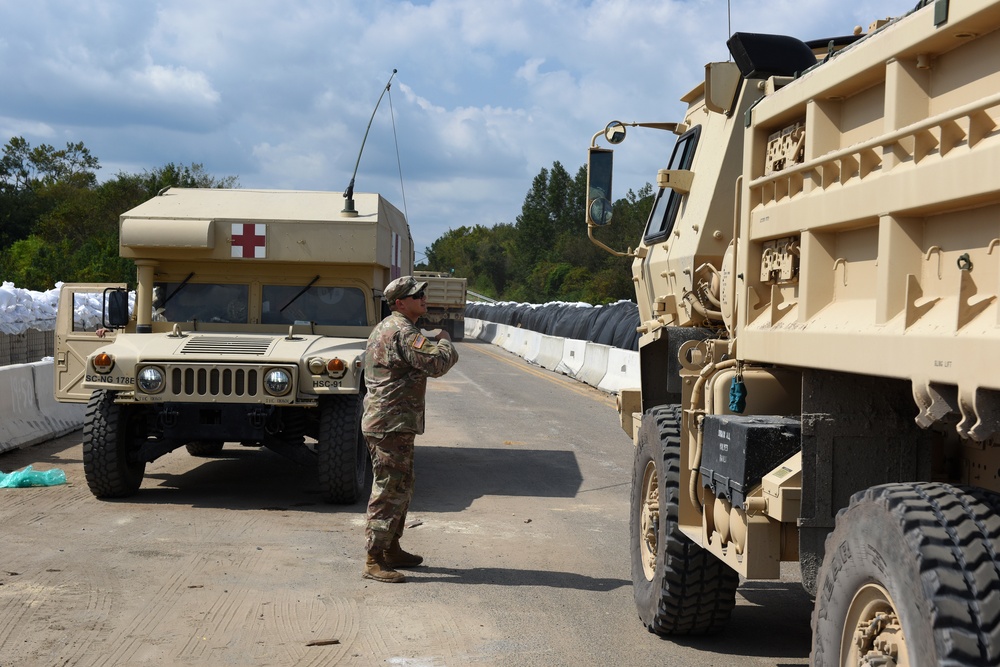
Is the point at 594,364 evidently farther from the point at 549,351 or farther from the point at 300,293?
the point at 300,293

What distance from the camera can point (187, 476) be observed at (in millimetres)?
11211

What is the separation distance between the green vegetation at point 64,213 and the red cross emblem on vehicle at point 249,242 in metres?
25.2

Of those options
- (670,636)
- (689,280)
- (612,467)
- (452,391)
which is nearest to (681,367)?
(689,280)

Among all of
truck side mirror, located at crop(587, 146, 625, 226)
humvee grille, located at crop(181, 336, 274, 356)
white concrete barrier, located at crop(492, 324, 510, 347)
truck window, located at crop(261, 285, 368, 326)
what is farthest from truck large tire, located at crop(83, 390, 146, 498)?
white concrete barrier, located at crop(492, 324, 510, 347)

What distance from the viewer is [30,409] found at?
12.9m

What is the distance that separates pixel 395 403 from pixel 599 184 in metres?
1.99

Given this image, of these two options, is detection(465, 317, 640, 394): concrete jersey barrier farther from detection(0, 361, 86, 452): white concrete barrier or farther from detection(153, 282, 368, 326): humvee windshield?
detection(0, 361, 86, 452): white concrete barrier

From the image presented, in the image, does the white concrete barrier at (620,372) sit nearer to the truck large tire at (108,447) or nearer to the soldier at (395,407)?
the truck large tire at (108,447)

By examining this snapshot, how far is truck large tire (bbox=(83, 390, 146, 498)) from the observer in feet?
30.4

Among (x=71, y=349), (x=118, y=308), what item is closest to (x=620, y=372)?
(x=71, y=349)

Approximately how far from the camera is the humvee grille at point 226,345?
9492mm

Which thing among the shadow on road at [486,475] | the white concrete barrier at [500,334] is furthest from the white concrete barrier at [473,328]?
the shadow on road at [486,475]

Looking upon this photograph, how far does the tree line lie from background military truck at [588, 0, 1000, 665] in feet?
102

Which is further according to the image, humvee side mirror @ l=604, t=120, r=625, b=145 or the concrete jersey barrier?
the concrete jersey barrier
